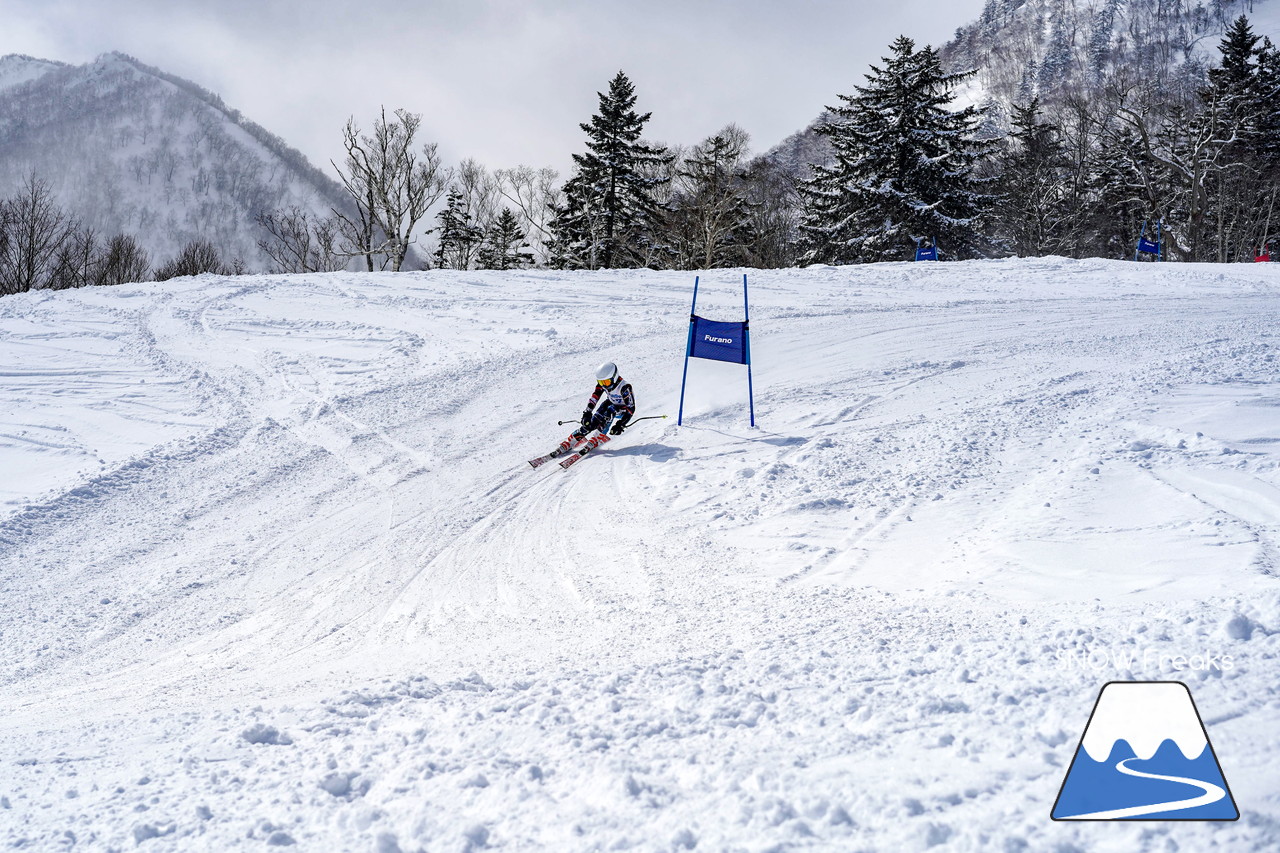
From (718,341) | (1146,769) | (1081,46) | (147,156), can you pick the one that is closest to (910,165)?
(718,341)

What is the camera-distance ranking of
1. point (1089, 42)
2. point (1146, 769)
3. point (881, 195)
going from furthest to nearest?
1. point (1089, 42)
2. point (881, 195)
3. point (1146, 769)

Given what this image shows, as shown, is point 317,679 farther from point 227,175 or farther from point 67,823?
point 227,175

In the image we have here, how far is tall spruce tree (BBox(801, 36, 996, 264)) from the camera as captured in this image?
3206 centimetres

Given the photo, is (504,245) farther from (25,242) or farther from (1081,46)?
(1081,46)

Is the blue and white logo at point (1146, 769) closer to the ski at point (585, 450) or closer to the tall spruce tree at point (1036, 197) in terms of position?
the ski at point (585, 450)

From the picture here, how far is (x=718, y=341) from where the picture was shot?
992cm

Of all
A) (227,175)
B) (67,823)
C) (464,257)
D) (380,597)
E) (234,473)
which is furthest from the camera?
(227,175)

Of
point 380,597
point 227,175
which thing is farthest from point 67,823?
point 227,175

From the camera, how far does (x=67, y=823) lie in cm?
276

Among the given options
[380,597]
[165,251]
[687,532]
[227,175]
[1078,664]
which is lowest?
[380,597]

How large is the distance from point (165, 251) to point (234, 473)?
136m

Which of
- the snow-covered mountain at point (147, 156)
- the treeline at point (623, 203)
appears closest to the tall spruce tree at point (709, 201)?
the treeline at point (623, 203)

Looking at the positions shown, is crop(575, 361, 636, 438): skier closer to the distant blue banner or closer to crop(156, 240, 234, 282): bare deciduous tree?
the distant blue banner

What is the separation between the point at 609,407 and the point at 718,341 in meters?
1.81
